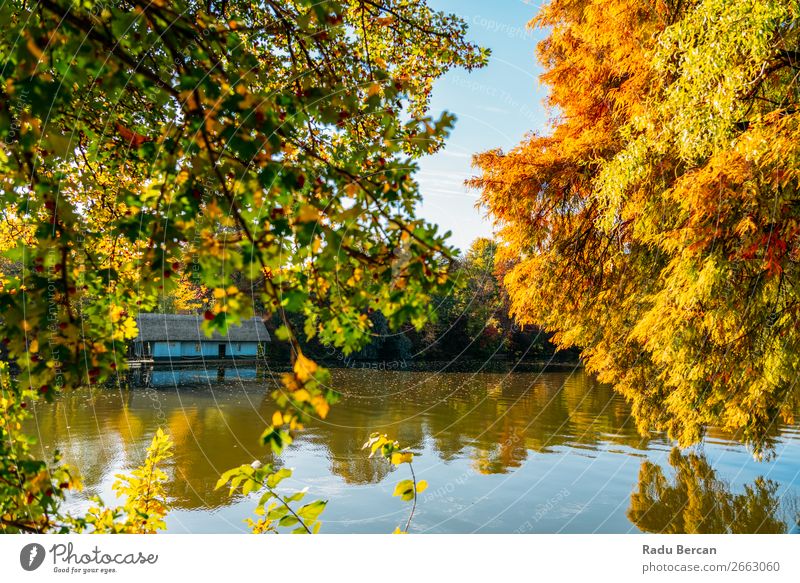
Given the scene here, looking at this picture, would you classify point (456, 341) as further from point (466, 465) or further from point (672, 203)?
A: point (672, 203)

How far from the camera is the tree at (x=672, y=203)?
4.50m

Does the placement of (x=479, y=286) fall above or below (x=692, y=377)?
above

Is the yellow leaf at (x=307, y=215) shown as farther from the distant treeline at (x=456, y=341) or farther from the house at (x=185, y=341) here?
the distant treeline at (x=456, y=341)

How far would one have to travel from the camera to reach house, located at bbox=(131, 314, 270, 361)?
25906 millimetres

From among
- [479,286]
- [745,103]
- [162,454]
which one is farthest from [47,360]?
[479,286]

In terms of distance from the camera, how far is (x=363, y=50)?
17.6ft

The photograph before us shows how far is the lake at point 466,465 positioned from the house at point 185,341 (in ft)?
14.8

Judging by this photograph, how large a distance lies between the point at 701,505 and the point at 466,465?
15.0 feet

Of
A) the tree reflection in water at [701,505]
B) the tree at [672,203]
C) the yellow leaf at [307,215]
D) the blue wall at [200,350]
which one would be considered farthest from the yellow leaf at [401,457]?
the blue wall at [200,350]

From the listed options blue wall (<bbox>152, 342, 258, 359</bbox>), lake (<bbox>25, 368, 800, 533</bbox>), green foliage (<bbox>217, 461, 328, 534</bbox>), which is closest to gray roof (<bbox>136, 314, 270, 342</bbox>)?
blue wall (<bbox>152, 342, 258, 359</bbox>)

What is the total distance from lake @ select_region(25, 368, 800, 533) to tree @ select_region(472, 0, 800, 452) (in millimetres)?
2070

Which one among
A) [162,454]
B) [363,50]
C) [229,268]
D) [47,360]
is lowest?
[162,454]

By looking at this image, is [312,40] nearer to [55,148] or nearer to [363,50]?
[363,50]

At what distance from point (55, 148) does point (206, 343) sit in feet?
92.5
